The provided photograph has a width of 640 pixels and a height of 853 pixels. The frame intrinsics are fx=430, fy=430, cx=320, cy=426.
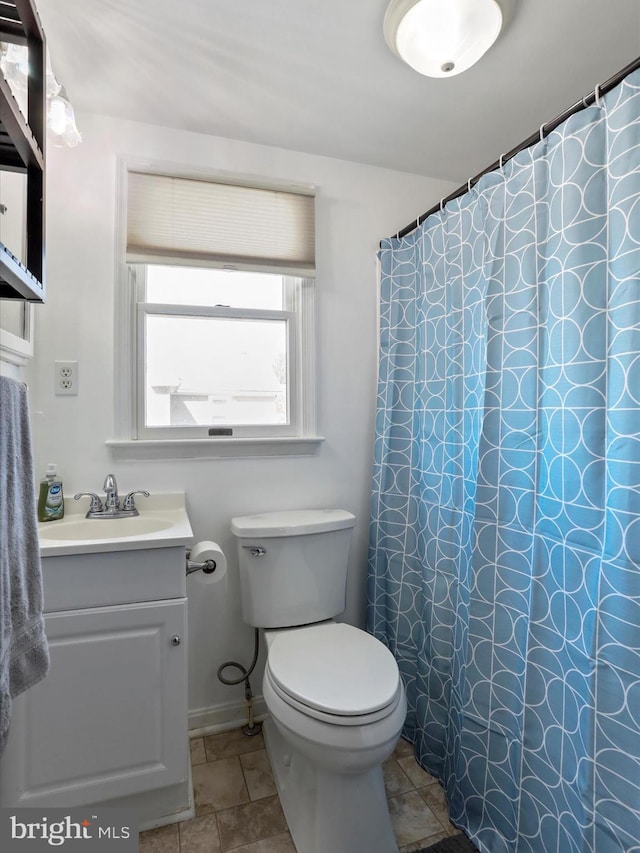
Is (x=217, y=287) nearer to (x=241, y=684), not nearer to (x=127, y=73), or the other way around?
(x=127, y=73)

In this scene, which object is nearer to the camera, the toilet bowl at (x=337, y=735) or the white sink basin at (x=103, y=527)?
the toilet bowl at (x=337, y=735)

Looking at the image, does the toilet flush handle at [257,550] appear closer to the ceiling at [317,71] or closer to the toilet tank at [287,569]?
the toilet tank at [287,569]

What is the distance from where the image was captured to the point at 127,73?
1352 millimetres

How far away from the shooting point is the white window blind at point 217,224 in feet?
5.17

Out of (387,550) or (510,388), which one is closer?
(510,388)

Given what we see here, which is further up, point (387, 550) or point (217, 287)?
point (217, 287)

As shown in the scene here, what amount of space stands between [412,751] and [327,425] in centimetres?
126

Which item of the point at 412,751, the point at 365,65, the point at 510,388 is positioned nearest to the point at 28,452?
the point at 510,388

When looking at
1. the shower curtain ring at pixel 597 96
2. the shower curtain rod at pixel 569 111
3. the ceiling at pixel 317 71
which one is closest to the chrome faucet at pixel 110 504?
the ceiling at pixel 317 71

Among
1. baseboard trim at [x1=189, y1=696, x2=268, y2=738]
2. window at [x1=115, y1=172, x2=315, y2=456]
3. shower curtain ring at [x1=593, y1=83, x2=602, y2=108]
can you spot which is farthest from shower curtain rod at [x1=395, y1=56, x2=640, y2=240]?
baseboard trim at [x1=189, y1=696, x2=268, y2=738]

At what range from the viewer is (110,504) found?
149cm

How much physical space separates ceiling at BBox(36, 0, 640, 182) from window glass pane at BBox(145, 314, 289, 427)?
2.40ft

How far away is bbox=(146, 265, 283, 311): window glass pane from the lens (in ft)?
5.50

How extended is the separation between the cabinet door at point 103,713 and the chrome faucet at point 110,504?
39cm
